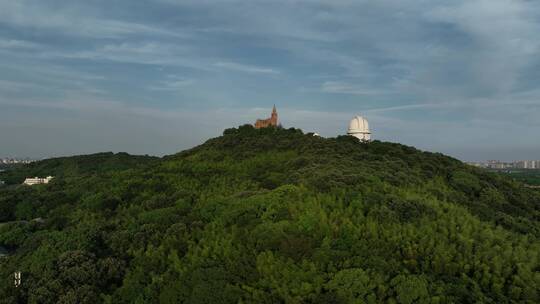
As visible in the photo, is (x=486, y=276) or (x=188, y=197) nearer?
(x=486, y=276)

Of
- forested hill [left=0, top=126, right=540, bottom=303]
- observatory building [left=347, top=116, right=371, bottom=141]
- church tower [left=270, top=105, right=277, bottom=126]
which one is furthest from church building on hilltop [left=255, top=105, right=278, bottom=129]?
forested hill [left=0, top=126, right=540, bottom=303]

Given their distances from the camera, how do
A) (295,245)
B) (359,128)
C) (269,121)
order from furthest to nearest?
(269,121) < (359,128) < (295,245)

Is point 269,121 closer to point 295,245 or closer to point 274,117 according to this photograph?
point 274,117

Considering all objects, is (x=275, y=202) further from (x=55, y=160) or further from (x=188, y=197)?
(x=55, y=160)

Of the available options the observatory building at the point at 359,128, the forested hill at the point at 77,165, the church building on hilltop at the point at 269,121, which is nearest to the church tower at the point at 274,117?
the church building on hilltop at the point at 269,121

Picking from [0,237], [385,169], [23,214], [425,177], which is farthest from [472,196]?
[23,214]

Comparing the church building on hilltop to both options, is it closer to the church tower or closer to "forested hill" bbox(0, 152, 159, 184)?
the church tower

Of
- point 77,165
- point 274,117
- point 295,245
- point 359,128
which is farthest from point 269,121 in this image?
point 77,165
